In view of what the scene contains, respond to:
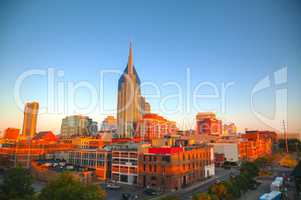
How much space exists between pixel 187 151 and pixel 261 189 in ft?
69.2

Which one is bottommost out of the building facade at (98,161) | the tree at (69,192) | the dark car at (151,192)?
the dark car at (151,192)

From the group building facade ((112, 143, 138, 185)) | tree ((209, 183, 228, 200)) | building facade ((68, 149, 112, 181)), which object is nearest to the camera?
tree ((209, 183, 228, 200))

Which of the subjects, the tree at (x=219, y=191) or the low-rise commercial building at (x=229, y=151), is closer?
the tree at (x=219, y=191)

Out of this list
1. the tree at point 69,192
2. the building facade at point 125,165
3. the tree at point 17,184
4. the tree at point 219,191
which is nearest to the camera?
the tree at point 69,192

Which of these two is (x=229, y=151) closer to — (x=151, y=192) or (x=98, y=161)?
(x=151, y=192)

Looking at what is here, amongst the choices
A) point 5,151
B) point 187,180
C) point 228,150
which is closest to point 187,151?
point 187,180

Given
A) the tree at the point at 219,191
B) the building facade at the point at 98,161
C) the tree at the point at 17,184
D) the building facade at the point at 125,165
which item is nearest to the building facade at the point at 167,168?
the building facade at the point at 125,165

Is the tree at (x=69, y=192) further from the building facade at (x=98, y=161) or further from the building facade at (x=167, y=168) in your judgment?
the building facade at (x=98, y=161)

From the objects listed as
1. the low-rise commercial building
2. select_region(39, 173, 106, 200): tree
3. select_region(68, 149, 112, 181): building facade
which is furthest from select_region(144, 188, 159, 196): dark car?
the low-rise commercial building

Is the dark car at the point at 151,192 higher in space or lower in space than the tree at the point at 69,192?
lower

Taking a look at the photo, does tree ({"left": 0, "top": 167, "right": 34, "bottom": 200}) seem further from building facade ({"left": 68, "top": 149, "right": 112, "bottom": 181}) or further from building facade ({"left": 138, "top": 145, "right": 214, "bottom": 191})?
building facade ({"left": 68, "top": 149, "right": 112, "bottom": 181})

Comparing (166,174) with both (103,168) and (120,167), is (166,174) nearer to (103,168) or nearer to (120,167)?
(120,167)

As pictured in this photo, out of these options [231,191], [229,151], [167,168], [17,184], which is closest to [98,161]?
[167,168]

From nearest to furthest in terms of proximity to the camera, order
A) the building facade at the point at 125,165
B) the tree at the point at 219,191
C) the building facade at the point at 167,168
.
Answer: the tree at the point at 219,191, the building facade at the point at 167,168, the building facade at the point at 125,165
